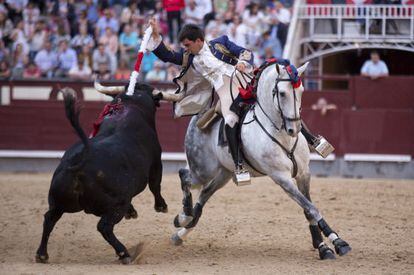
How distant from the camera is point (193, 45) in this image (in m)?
7.74

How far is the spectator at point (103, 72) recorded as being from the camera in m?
14.3

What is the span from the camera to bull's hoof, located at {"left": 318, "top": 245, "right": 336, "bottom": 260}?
7113 millimetres

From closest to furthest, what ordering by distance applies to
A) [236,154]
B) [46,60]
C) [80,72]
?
[236,154] < [80,72] < [46,60]

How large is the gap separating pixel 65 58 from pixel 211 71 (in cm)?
784

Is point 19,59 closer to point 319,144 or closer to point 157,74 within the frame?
point 157,74

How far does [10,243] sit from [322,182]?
565 centimetres

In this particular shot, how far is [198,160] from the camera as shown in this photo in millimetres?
8133

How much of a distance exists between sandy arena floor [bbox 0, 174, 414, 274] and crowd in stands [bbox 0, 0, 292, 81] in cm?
316

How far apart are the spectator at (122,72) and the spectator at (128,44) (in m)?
0.23

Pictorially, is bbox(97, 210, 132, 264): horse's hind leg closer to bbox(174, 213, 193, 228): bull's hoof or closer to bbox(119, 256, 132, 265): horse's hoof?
bbox(119, 256, 132, 265): horse's hoof

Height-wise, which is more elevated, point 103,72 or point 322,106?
point 103,72

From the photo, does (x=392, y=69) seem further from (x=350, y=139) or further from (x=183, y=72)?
(x=183, y=72)

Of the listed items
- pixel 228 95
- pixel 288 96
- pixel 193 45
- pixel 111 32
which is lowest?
pixel 111 32

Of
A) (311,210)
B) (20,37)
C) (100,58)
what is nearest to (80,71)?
(100,58)
